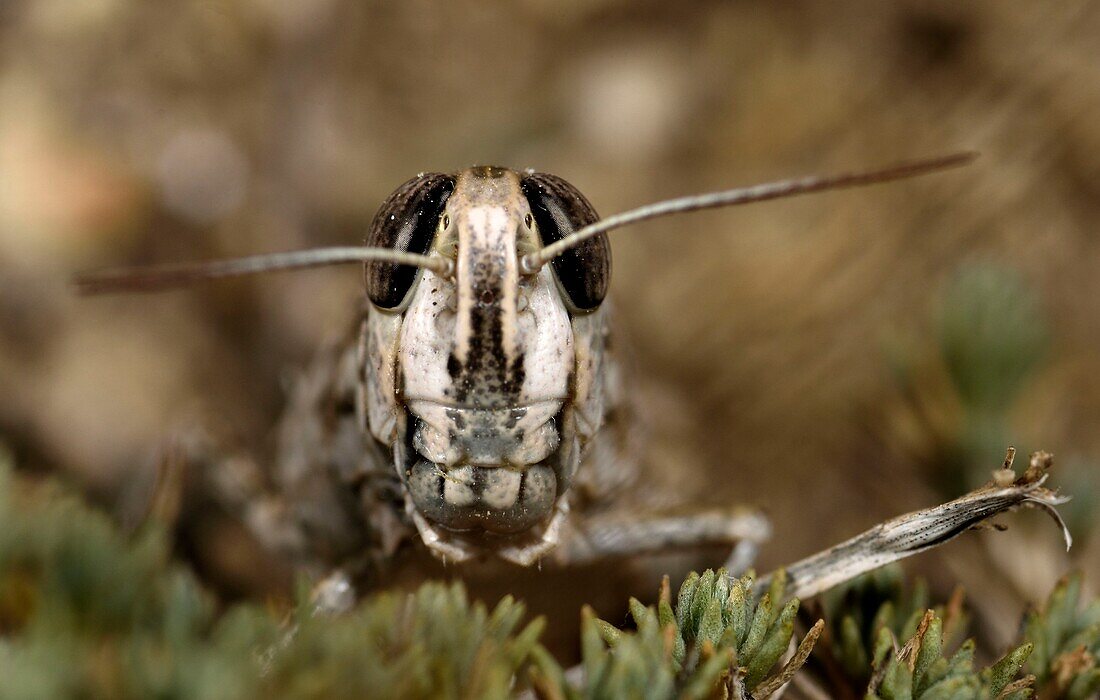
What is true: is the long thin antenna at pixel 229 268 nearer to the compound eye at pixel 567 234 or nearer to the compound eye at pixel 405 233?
the compound eye at pixel 405 233

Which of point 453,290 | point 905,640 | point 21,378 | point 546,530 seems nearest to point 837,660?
point 905,640

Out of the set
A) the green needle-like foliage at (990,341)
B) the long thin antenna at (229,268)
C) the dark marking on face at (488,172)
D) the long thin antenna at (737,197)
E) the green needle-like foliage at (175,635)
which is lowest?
the green needle-like foliage at (175,635)

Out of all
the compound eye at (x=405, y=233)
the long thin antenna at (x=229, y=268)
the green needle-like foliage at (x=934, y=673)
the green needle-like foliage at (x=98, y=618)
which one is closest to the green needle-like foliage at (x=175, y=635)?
the green needle-like foliage at (x=98, y=618)

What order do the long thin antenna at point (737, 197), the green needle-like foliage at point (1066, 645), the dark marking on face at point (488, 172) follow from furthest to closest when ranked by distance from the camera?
1. the dark marking on face at point (488, 172)
2. the long thin antenna at point (737, 197)
3. the green needle-like foliage at point (1066, 645)

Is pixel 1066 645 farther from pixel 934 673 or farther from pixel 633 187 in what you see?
pixel 633 187

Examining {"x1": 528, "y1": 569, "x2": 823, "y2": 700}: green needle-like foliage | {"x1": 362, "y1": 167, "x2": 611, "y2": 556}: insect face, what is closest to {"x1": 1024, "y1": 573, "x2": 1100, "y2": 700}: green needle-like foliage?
{"x1": 528, "y1": 569, "x2": 823, "y2": 700}: green needle-like foliage

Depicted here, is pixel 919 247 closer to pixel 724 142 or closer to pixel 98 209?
pixel 724 142
